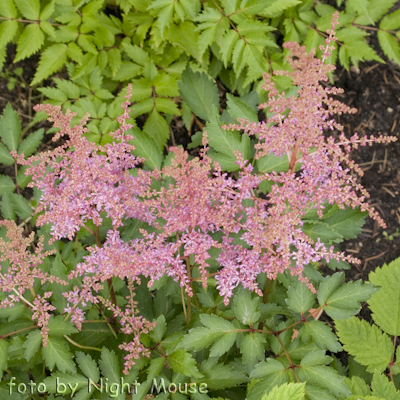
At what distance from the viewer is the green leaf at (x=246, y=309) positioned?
1522 mm

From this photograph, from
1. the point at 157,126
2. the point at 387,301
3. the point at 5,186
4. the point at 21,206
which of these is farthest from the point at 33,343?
the point at 387,301

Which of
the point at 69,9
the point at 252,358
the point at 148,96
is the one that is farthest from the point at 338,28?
the point at 252,358

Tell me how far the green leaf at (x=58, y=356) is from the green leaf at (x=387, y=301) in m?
1.65

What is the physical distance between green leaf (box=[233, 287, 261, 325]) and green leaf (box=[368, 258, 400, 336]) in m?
0.97

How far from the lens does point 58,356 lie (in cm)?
154

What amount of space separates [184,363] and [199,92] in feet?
4.49

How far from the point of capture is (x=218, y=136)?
1.70 meters

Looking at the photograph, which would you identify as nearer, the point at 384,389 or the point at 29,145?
the point at 384,389

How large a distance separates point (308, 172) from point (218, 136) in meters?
0.47

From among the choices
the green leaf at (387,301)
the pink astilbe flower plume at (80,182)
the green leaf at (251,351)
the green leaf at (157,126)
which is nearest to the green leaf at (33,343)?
Answer: the pink astilbe flower plume at (80,182)

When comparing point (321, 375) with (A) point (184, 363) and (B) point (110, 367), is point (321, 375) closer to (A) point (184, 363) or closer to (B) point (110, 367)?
(A) point (184, 363)

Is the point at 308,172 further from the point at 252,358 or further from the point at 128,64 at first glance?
the point at 128,64

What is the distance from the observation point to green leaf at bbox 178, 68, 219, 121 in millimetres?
2008

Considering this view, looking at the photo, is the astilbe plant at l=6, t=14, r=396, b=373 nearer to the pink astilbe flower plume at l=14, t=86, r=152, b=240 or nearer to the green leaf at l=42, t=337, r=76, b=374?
the pink astilbe flower plume at l=14, t=86, r=152, b=240
